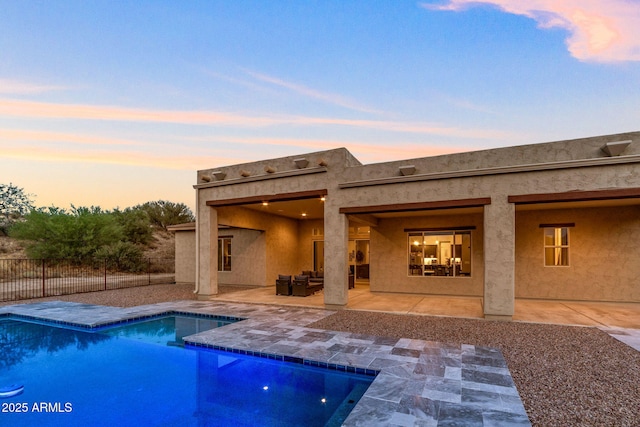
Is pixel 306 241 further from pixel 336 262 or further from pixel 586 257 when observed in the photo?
pixel 586 257

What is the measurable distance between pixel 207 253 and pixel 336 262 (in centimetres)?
500

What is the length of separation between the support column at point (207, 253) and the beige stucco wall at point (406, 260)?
6187 millimetres

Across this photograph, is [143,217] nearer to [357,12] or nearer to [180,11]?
[180,11]

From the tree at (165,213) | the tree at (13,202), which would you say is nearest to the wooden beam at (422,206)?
the tree at (165,213)

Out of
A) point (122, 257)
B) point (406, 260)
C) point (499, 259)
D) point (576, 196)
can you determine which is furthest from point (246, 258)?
point (122, 257)

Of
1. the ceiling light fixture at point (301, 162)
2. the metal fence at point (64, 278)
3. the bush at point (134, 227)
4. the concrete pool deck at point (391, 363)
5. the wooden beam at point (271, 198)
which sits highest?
the ceiling light fixture at point (301, 162)

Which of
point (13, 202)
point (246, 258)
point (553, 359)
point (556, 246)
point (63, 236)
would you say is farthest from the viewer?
point (13, 202)

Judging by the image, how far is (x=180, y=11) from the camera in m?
11.1

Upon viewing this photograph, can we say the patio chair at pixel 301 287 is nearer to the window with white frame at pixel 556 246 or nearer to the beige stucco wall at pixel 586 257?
the beige stucco wall at pixel 586 257

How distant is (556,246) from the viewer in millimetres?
10992

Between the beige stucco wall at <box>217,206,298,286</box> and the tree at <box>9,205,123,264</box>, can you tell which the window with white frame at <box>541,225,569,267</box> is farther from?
the tree at <box>9,205,123,264</box>

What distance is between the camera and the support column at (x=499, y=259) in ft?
26.1

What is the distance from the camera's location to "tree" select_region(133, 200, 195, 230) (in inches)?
1447

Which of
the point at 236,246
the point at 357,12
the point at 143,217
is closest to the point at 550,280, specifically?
the point at 357,12
